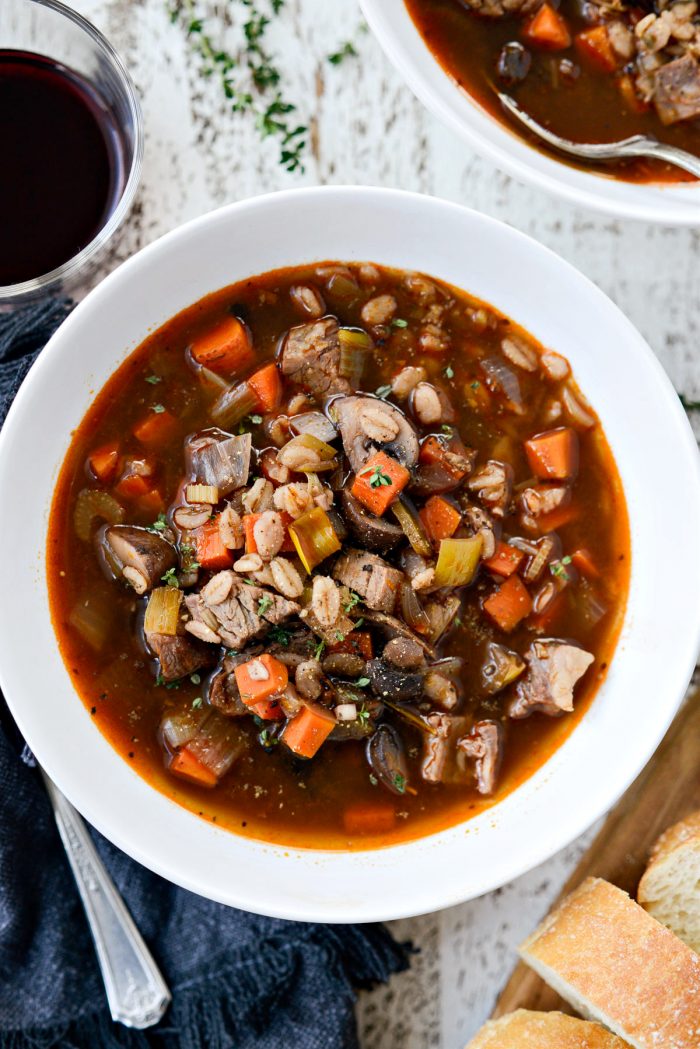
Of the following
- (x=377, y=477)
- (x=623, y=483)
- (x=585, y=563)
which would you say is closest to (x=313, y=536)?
(x=377, y=477)

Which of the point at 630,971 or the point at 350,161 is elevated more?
the point at 350,161

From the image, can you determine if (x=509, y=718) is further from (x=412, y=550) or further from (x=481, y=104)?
(x=481, y=104)

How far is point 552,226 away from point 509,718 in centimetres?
189

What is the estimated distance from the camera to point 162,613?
3.45 m

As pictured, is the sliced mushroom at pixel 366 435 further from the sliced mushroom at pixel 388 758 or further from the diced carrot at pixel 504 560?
the sliced mushroom at pixel 388 758

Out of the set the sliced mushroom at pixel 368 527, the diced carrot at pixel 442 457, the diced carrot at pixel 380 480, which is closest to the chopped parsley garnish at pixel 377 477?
the diced carrot at pixel 380 480

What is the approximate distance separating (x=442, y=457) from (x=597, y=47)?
146cm

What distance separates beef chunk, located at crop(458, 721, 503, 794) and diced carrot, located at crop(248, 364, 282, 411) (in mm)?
1281

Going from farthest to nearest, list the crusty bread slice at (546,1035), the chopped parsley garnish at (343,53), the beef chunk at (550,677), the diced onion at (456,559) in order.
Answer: the chopped parsley garnish at (343,53) → the crusty bread slice at (546,1035) → the beef chunk at (550,677) → the diced onion at (456,559)

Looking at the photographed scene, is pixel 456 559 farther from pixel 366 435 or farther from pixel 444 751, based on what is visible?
pixel 444 751

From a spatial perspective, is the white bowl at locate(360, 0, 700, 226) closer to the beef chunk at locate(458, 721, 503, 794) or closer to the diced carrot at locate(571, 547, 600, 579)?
the diced carrot at locate(571, 547, 600, 579)

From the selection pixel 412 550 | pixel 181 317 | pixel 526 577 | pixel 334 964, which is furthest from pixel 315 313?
pixel 334 964

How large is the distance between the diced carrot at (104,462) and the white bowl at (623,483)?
0.34 ft

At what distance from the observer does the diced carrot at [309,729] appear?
3.41 m
